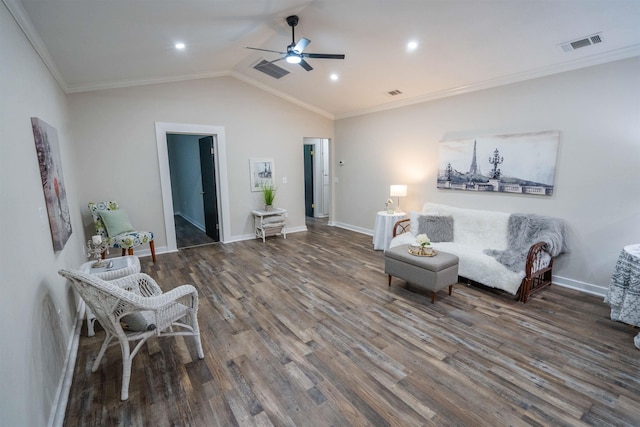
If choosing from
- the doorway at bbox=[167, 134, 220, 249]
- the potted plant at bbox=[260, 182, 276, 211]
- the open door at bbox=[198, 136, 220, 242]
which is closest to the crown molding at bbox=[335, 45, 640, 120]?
the potted plant at bbox=[260, 182, 276, 211]

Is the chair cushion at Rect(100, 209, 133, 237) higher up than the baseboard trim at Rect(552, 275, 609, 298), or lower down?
higher up

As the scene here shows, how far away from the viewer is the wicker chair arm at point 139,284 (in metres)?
2.38

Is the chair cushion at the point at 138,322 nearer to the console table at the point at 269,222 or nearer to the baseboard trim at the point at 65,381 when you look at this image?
the baseboard trim at the point at 65,381

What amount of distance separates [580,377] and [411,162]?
3.87m

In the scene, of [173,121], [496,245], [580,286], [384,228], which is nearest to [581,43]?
[496,245]

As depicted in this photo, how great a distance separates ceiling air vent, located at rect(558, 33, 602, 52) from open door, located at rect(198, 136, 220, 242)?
17.5 ft

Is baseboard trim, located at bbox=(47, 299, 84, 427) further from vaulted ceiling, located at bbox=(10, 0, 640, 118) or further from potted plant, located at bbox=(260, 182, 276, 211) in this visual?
potted plant, located at bbox=(260, 182, 276, 211)

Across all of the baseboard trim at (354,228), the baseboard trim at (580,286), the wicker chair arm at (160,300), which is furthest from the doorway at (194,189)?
the baseboard trim at (580,286)

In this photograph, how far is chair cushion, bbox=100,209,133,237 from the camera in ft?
13.8

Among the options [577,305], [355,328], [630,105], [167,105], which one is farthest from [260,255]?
[630,105]

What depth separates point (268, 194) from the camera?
594cm

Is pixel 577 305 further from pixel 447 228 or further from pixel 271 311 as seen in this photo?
pixel 271 311

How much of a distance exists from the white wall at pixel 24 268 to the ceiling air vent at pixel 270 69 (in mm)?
2922

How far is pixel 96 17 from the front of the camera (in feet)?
8.29
